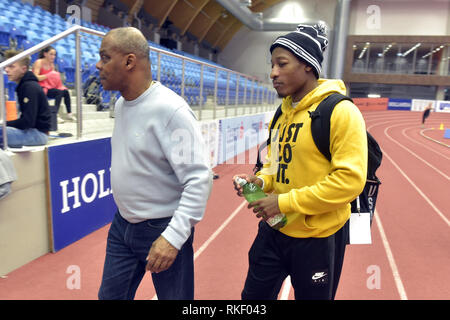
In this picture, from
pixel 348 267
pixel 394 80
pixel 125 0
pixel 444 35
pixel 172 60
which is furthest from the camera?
pixel 394 80

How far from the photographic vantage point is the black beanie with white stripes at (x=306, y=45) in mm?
1504

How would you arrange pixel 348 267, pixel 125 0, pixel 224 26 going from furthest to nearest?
pixel 224 26
pixel 125 0
pixel 348 267

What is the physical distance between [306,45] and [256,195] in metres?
0.72

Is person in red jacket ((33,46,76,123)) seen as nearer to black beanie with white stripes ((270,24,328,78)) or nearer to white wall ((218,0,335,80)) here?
black beanie with white stripes ((270,24,328,78))

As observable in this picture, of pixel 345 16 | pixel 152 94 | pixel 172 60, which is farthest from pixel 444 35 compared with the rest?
pixel 152 94

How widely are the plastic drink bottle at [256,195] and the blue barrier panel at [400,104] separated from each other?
34290 millimetres

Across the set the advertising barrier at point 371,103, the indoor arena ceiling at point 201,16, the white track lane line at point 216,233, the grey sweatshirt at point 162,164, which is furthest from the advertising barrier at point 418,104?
the grey sweatshirt at point 162,164

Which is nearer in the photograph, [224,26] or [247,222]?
[247,222]

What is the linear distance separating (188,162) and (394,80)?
33.6 m

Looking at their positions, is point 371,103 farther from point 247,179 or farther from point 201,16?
point 247,179

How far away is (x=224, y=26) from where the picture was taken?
26.8 meters

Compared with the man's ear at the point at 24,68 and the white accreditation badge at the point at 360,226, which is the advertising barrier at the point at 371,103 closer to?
the man's ear at the point at 24,68

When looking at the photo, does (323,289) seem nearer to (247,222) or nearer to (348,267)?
(348,267)

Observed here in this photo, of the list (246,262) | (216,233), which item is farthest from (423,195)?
(246,262)
